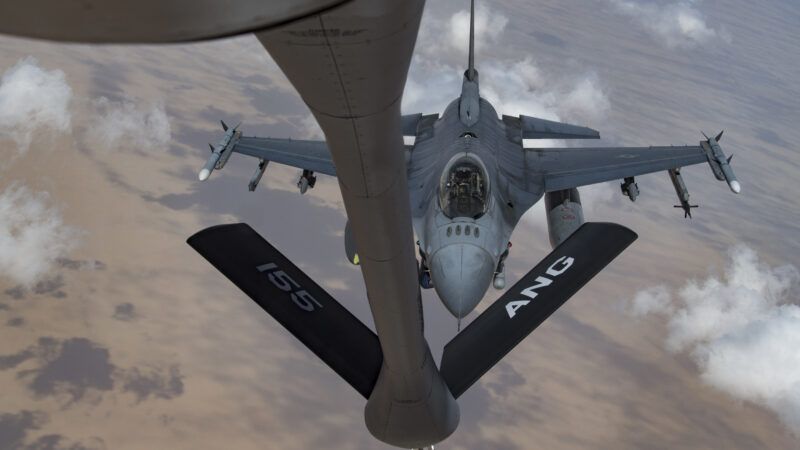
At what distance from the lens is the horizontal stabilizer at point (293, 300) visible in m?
10.2

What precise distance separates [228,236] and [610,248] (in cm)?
677

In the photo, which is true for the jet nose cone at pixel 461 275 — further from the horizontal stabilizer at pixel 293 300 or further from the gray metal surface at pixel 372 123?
the gray metal surface at pixel 372 123

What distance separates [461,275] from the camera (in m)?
16.2

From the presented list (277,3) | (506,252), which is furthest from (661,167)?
(277,3)

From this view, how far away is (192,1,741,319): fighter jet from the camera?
56.0ft

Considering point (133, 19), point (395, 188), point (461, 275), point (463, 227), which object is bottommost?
point (133, 19)

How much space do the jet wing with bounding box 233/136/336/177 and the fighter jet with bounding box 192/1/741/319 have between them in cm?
4

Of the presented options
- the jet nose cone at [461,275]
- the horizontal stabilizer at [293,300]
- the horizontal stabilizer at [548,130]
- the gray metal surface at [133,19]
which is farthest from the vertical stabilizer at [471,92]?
the gray metal surface at [133,19]

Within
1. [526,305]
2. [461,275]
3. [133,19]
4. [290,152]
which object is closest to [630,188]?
[461,275]

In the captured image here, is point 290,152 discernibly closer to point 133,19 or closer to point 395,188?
point 395,188

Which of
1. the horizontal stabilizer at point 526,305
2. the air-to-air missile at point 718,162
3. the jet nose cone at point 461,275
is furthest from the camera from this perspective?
the air-to-air missile at point 718,162

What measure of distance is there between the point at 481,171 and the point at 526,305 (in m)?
7.02

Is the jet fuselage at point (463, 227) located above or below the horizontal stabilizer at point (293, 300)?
above

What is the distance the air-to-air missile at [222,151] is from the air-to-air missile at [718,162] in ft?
60.1
